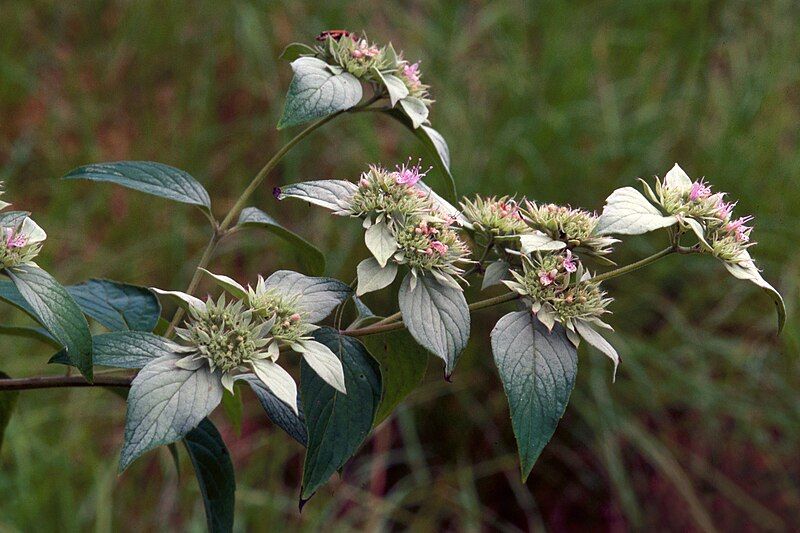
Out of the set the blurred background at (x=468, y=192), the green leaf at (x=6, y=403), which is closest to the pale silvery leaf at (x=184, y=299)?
the green leaf at (x=6, y=403)

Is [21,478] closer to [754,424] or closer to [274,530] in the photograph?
[274,530]

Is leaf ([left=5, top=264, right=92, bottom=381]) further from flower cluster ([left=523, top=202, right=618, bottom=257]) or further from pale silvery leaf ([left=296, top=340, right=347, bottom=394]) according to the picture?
flower cluster ([left=523, top=202, right=618, bottom=257])

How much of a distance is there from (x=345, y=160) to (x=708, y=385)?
1.26 meters

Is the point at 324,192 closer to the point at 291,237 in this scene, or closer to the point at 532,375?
the point at 291,237

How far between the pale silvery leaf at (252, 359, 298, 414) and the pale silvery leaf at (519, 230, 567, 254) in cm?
18

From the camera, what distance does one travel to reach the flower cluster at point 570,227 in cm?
63

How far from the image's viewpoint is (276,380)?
0.54 metres

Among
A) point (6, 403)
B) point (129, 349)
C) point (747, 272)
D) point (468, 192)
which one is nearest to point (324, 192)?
point (129, 349)

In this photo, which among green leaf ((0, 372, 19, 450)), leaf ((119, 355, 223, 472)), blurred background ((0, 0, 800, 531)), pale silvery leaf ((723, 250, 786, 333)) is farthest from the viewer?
blurred background ((0, 0, 800, 531))

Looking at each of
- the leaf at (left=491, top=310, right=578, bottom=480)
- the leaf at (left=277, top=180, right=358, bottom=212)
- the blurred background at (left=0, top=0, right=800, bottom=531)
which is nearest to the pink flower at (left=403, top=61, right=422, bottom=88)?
the leaf at (left=277, top=180, right=358, bottom=212)

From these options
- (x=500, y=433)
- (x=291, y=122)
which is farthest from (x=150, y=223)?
(x=291, y=122)

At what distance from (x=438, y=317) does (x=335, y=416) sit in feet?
0.33

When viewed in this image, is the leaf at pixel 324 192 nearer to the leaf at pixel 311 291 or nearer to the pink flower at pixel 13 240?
the leaf at pixel 311 291

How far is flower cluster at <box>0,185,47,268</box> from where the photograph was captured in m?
0.57
